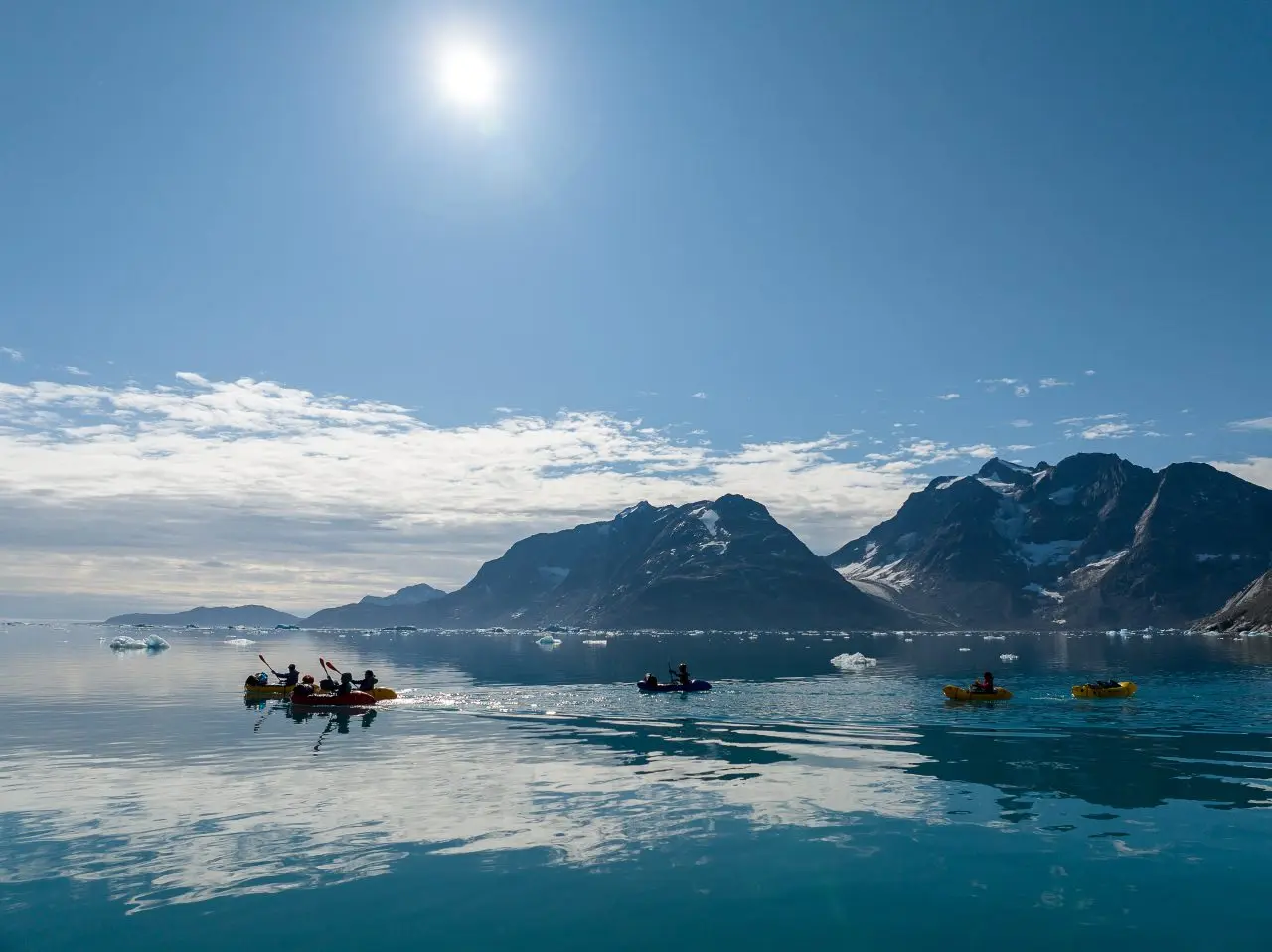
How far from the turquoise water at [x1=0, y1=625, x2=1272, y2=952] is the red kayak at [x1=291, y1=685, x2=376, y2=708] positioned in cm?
1334

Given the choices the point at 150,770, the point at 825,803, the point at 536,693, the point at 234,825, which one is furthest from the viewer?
the point at 536,693

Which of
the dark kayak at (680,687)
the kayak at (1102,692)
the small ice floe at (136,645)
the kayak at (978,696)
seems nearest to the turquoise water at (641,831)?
the kayak at (978,696)

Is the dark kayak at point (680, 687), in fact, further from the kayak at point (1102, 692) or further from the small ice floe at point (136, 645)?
the small ice floe at point (136, 645)

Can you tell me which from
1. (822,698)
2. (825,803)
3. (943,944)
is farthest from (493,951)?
(822,698)

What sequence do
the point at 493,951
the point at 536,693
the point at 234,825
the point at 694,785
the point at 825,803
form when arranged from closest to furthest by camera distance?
the point at 493,951, the point at 234,825, the point at 825,803, the point at 694,785, the point at 536,693

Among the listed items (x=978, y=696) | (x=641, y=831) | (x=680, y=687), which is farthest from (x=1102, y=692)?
(x=641, y=831)

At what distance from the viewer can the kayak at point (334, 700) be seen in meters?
64.3

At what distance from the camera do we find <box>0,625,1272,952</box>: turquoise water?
18844 mm

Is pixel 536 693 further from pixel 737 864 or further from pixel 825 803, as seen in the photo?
pixel 737 864

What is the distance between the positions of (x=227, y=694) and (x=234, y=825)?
Result: 55.8 metres

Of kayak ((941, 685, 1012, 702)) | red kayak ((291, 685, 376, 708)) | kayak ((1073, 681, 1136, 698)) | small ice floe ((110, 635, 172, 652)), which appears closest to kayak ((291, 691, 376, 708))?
red kayak ((291, 685, 376, 708))

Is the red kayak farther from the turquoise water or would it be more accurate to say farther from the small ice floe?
the small ice floe

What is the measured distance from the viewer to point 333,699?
6450cm

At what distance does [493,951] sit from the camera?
17.4 metres
